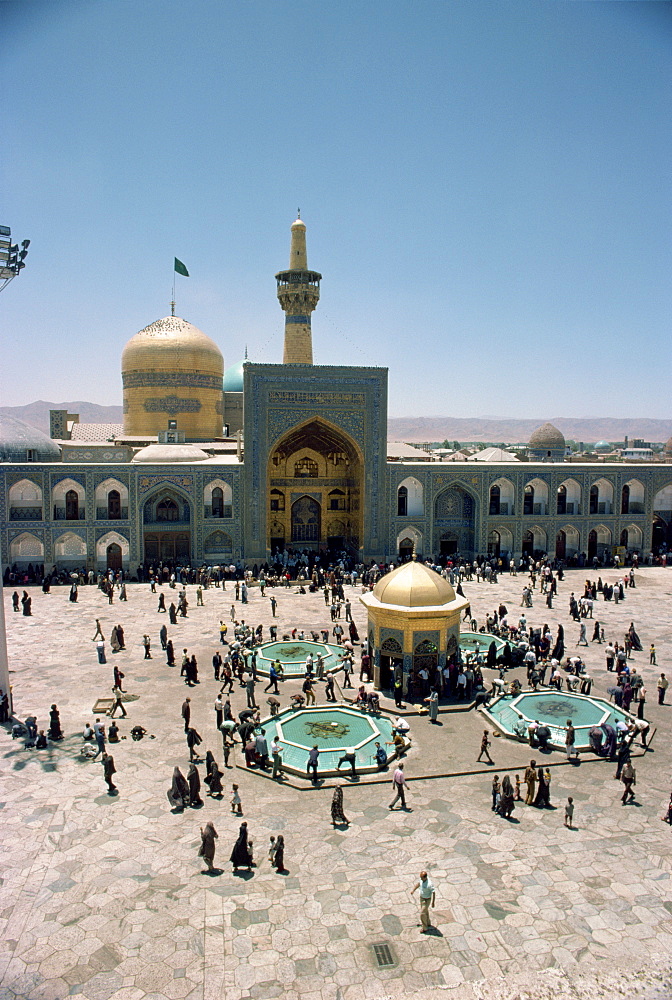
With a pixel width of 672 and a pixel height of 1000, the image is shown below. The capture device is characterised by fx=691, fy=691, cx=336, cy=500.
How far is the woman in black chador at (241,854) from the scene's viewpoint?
8617 millimetres

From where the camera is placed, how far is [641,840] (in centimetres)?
938

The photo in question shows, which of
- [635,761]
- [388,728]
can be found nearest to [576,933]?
[635,761]

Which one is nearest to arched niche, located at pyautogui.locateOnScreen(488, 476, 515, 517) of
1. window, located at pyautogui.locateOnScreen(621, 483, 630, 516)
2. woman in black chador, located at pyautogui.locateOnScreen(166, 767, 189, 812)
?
window, located at pyautogui.locateOnScreen(621, 483, 630, 516)

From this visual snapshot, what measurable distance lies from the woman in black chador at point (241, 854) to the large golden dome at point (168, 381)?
28770 mm

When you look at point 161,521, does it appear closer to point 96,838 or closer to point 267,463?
point 267,463

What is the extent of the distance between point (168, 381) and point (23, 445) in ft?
30.7

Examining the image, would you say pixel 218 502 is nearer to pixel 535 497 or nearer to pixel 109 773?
pixel 535 497

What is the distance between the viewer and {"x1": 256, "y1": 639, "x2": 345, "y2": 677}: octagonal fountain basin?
1655 cm

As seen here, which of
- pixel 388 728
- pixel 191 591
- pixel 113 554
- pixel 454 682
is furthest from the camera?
pixel 113 554

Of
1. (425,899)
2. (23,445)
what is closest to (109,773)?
(425,899)

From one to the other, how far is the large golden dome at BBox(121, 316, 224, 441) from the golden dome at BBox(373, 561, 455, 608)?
2275 centimetres

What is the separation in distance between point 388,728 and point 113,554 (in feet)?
61.4

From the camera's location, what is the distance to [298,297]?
109 ft

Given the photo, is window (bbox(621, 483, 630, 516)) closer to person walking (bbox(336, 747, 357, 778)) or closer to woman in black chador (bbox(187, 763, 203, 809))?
person walking (bbox(336, 747, 357, 778))
